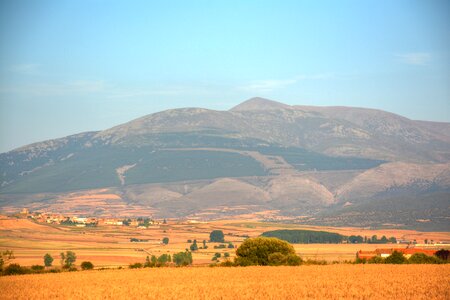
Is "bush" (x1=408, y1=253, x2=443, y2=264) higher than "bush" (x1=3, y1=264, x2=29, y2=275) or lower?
lower

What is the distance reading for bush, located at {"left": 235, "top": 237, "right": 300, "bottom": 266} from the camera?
89.9 m

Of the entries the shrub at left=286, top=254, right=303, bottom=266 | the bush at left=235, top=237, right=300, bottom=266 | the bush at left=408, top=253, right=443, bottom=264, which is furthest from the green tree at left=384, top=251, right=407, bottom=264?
the bush at left=235, top=237, right=300, bottom=266

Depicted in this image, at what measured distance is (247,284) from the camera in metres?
63.9

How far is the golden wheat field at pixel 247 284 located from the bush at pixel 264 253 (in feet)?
26.4

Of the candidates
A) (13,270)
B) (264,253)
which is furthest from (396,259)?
(13,270)

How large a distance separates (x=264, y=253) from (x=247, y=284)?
28930 millimetres

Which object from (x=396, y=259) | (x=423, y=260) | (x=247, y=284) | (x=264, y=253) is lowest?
(x=423, y=260)

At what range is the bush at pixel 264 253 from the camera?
89875 mm

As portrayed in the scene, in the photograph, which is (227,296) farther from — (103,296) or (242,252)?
(242,252)

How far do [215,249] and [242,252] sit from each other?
324 ft

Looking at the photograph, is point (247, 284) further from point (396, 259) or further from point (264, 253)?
point (396, 259)

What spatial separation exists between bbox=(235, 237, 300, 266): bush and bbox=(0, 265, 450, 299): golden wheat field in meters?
8.05

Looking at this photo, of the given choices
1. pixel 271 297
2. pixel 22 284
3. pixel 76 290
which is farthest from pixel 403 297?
pixel 22 284

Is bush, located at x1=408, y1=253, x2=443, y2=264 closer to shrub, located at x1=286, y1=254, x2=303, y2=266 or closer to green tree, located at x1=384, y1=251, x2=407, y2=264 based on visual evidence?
green tree, located at x1=384, y1=251, x2=407, y2=264
